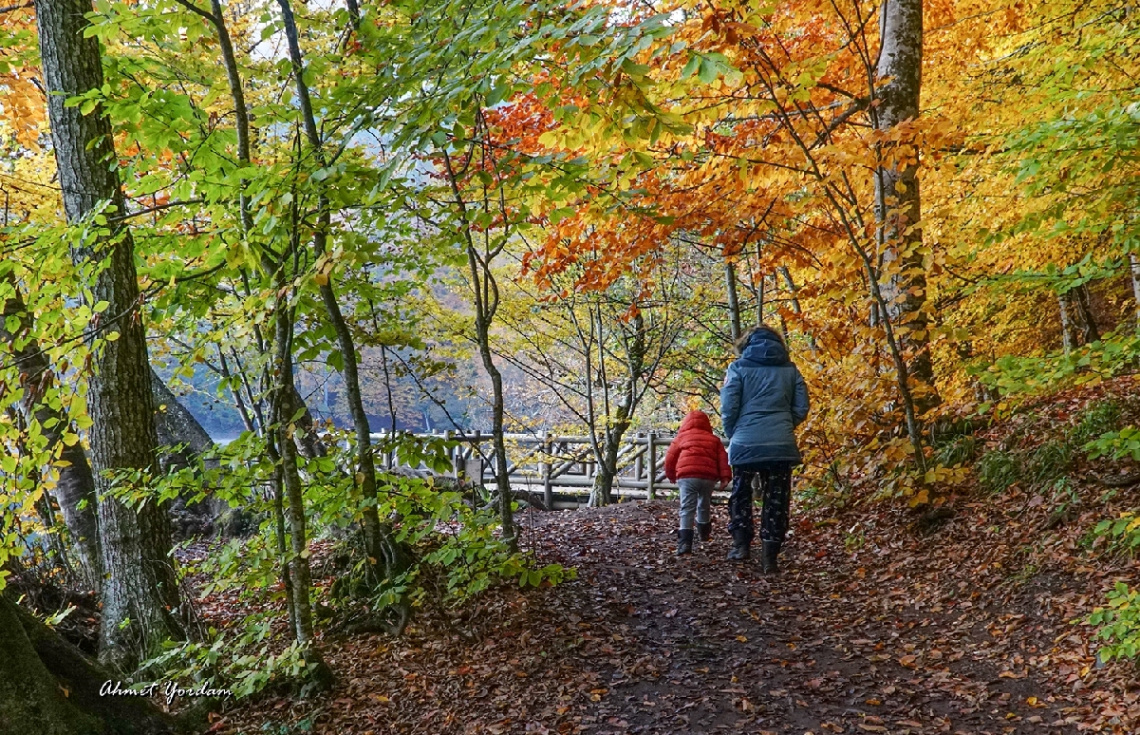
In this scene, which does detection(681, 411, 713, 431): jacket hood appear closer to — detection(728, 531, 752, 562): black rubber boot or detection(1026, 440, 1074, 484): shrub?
detection(728, 531, 752, 562): black rubber boot

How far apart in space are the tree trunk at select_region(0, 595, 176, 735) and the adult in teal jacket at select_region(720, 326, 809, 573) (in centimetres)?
406

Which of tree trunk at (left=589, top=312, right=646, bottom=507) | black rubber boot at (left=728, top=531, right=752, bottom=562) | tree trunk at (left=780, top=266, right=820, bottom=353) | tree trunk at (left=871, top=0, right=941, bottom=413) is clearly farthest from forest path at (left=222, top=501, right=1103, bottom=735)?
tree trunk at (left=589, top=312, right=646, bottom=507)

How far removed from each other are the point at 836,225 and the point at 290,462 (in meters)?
5.49

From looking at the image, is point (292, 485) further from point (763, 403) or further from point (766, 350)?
point (766, 350)

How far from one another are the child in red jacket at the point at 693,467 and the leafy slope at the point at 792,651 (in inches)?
21.4

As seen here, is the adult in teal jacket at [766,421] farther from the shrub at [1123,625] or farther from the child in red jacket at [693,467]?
the shrub at [1123,625]

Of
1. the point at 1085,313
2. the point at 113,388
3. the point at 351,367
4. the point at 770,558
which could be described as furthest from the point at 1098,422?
the point at 113,388

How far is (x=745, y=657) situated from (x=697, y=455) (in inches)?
93.5

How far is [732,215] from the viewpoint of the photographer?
6.16 m

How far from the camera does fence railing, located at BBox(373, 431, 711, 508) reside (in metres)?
14.0

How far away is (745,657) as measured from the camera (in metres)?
4.20

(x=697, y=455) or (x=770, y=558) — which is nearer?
(x=770, y=558)

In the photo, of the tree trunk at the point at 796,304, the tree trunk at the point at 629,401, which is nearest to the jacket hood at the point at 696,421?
the tree trunk at the point at 796,304

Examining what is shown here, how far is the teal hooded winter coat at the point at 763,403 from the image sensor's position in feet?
18.0
